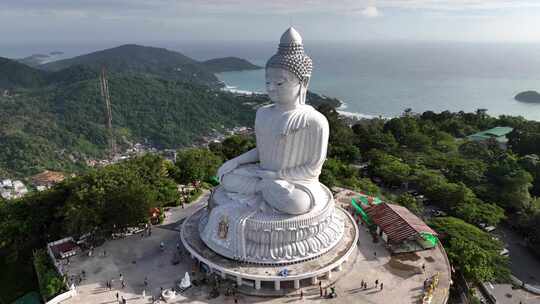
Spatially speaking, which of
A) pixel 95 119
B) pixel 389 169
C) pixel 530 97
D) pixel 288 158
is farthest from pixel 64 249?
pixel 530 97

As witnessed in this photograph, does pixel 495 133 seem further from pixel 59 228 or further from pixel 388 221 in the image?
pixel 59 228

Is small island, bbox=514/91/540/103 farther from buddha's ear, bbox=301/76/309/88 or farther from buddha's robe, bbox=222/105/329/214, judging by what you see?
buddha's robe, bbox=222/105/329/214

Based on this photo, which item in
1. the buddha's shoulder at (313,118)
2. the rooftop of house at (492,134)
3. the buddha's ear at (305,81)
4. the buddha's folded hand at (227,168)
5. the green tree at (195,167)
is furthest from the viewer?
the rooftop of house at (492,134)

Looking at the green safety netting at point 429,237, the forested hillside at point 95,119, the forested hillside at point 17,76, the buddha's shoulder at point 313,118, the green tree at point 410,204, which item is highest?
the buddha's shoulder at point 313,118

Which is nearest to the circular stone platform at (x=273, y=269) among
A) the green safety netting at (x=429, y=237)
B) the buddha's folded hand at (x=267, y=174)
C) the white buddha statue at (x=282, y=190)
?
the white buddha statue at (x=282, y=190)

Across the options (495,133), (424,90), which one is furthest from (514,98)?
(495,133)

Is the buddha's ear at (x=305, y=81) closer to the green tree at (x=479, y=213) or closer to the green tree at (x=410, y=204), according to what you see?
the green tree at (x=410, y=204)

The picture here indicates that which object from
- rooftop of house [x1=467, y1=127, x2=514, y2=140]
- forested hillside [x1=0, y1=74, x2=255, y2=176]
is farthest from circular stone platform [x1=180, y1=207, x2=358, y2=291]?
forested hillside [x1=0, y1=74, x2=255, y2=176]
